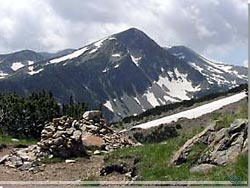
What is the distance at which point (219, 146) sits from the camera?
14312mm

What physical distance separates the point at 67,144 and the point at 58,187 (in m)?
7.93

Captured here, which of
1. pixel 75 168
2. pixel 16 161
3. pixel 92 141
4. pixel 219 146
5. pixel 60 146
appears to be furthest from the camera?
pixel 92 141

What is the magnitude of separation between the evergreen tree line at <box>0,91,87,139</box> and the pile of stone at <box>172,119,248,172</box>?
70.4 feet

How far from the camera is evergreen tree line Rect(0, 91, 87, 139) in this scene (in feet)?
124

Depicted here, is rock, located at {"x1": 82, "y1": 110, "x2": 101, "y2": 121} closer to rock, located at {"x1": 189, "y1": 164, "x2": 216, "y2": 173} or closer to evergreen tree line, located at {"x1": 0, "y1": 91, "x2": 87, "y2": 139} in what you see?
evergreen tree line, located at {"x1": 0, "y1": 91, "x2": 87, "y2": 139}

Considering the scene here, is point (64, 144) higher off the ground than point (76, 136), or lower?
lower

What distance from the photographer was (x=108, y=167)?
1791cm

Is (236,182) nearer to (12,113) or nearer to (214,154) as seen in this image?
(214,154)

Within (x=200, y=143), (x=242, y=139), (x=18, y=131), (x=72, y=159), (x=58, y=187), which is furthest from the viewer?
(x=18, y=131)

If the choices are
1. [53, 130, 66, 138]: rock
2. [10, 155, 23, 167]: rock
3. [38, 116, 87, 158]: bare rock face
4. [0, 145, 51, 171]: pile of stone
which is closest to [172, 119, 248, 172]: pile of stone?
[0, 145, 51, 171]: pile of stone

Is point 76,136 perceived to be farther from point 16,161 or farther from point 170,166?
point 170,166

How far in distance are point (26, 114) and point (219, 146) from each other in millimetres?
26635

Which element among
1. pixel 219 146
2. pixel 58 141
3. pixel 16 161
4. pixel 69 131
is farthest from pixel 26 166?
pixel 219 146

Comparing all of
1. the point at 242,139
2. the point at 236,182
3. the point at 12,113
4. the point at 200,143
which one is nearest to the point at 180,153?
the point at 200,143
